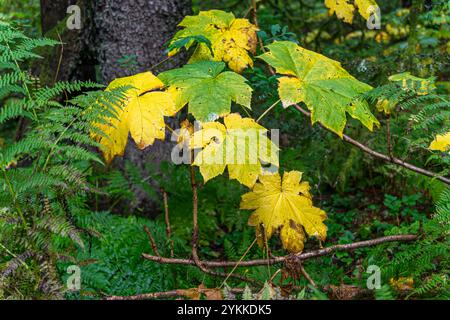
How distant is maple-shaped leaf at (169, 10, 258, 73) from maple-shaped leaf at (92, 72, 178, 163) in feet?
1.32

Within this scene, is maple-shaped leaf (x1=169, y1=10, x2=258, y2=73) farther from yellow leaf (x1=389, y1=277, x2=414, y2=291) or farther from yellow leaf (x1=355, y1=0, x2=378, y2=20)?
yellow leaf (x1=389, y1=277, x2=414, y2=291)

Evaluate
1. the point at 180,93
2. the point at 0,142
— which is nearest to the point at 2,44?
the point at 180,93

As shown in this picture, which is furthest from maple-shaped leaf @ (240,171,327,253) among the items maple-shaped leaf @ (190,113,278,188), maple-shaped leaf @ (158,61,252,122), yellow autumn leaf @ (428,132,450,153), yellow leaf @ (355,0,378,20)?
yellow leaf @ (355,0,378,20)

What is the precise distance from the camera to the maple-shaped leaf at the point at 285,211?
2396 mm

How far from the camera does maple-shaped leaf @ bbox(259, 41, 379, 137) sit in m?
2.19

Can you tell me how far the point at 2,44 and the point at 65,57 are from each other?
196 cm

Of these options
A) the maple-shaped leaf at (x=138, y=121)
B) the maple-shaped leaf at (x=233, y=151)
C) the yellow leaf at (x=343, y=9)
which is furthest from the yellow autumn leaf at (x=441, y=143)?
the maple-shaped leaf at (x=138, y=121)

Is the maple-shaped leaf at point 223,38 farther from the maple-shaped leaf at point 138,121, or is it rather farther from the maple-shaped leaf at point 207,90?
the maple-shaped leaf at point 138,121

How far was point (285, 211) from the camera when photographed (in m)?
2.43

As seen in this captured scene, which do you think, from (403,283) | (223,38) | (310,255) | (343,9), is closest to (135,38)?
(223,38)

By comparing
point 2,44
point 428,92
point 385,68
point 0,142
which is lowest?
point 0,142

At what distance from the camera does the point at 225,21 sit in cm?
269

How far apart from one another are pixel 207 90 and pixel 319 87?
21.4 inches
